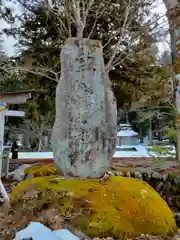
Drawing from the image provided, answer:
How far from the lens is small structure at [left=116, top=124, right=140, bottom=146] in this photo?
17.6 metres

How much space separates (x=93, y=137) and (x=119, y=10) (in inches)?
→ 253

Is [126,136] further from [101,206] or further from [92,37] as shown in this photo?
[101,206]

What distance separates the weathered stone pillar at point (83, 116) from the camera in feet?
9.94

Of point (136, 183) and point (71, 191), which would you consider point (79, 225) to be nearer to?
point (71, 191)

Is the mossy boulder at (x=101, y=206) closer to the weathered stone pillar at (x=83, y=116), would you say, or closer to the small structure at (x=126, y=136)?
the weathered stone pillar at (x=83, y=116)

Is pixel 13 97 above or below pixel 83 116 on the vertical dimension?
above

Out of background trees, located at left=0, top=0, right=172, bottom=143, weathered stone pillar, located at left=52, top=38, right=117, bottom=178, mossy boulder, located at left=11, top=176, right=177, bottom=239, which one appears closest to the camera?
mossy boulder, located at left=11, top=176, right=177, bottom=239

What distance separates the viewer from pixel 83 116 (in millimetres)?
3066

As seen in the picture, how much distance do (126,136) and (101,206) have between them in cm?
1577

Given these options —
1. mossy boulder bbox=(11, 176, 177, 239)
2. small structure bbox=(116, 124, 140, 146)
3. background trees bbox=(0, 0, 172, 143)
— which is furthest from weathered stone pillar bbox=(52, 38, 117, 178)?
small structure bbox=(116, 124, 140, 146)

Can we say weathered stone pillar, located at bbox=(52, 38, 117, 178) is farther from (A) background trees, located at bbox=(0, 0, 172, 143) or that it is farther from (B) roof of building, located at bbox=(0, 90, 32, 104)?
(A) background trees, located at bbox=(0, 0, 172, 143)

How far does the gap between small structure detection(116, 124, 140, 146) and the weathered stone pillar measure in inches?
561

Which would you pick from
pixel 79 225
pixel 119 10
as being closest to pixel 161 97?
pixel 119 10

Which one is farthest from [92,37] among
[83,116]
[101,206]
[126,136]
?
[126,136]
